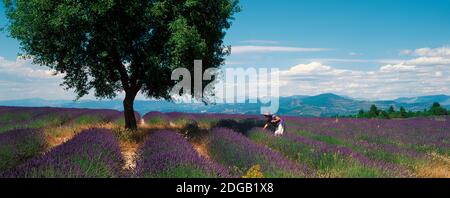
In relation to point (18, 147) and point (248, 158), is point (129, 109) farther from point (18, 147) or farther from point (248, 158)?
point (248, 158)

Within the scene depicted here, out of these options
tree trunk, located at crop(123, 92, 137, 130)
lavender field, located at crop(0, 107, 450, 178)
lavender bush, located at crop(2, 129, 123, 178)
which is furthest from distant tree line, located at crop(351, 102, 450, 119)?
lavender bush, located at crop(2, 129, 123, 178)

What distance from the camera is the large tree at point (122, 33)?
51.1 ft

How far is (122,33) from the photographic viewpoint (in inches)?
650

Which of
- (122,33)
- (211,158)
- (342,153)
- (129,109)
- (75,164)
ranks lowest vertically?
(211,158)

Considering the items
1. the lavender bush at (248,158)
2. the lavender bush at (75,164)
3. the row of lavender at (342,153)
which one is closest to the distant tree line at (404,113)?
the row of lavender at (342,153)

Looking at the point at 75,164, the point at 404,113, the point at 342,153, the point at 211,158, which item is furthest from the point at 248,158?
the point at 404,113

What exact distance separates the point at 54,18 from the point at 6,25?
325 cm

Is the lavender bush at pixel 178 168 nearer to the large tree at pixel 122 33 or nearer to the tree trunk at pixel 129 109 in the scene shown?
the large tree at pixel 122 33

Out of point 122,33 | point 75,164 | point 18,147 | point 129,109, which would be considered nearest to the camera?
point 75,164

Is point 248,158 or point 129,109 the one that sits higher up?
point 129,109

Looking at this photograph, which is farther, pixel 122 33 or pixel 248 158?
pixel 122 33

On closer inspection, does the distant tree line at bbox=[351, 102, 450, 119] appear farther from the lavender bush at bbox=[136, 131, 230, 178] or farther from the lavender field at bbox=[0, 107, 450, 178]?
the lavender bush at bbox=[136, 131, 230, 178]
